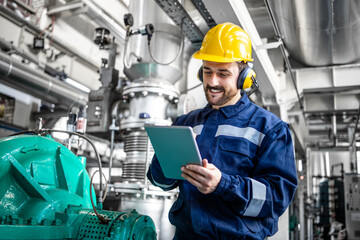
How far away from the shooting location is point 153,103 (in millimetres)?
2656

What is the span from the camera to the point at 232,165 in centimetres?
126

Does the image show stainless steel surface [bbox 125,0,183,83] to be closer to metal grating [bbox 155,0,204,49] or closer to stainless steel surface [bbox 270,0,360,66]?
metal grating [bbox 155,0,204,49]

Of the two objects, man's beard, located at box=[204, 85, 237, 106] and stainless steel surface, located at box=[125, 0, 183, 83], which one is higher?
stainless steel surface, located at box=[125, 0, 183, 83]

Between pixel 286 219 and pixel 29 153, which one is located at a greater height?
pixel 29 153

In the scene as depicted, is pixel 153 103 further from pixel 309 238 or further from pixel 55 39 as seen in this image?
pixel 309 238

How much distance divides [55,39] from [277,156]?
215 inches

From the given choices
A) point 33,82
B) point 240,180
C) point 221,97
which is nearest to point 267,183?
point 240,180

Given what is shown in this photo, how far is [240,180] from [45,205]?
33.3 inches

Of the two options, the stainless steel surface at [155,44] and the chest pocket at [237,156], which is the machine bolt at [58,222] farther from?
the stainless steel surface at [155,44]

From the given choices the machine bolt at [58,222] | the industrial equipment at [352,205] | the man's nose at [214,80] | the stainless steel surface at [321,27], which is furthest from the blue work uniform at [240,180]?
the industrial equipment at [352,205]

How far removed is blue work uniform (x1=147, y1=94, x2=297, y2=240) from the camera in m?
1.14

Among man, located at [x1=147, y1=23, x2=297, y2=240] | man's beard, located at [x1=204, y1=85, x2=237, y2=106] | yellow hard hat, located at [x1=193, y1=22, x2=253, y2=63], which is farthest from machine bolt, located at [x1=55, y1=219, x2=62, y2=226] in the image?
yellow hard hat, located at [x1=193, y1=22, x2=253, y2=63]

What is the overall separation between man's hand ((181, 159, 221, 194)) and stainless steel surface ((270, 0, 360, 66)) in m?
1.87

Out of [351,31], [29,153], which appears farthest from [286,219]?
[29,153]
